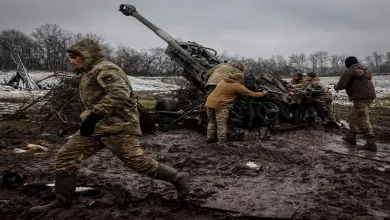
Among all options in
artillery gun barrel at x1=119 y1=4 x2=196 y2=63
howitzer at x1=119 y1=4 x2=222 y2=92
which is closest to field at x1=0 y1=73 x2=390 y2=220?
howitzer at x1=119 y1=4 x2=222 y2=92

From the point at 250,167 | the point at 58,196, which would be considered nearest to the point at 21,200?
the point at 58,196

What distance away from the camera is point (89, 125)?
3.43 m

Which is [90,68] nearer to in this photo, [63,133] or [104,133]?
[104,133]

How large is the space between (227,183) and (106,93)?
2175 mm

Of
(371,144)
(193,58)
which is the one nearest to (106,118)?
(371,144)

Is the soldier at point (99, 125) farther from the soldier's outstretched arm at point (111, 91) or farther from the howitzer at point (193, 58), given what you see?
the howitzer at point (193, 58)

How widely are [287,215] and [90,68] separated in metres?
2.62

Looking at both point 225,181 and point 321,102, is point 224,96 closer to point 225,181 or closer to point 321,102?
point 225,181

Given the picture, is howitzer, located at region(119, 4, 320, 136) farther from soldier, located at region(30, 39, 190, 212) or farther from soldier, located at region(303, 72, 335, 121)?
soldier, located at region(30, 39, 190, 212)

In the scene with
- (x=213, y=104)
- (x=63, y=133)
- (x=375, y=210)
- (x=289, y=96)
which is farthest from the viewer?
(x=289, y=96)

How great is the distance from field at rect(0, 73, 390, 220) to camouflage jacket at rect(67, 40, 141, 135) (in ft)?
2.75

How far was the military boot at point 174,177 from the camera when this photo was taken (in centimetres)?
389

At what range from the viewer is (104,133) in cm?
365

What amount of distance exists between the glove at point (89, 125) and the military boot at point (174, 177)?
0.87m
